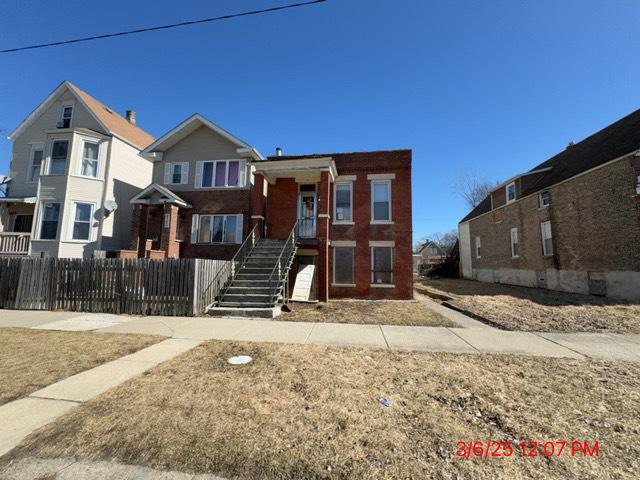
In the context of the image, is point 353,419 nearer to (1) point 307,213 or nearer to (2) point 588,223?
Result: (1) point 307,213

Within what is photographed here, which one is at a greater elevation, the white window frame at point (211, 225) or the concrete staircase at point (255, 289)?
the white window frame at point (211, 225)

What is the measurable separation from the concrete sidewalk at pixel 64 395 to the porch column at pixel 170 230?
428 inches

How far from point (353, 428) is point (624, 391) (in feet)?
13.6

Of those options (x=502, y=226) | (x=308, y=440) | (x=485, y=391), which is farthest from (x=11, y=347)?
(x=502, y=226)

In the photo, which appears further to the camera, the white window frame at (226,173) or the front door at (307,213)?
the white window frame at (226,173)

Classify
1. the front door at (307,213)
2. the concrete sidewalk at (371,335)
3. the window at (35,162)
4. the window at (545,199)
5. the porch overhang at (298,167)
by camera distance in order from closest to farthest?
the concrete sidewalk at (371,335) → the porch overhang at (298,167) → the front door at (307,213) → the window at (35,162) → the window at (545,199)

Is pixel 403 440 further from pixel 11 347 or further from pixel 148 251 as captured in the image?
pixel 148 251

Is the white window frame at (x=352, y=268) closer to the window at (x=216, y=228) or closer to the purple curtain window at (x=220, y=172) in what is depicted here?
the window at (x=216, y=228)

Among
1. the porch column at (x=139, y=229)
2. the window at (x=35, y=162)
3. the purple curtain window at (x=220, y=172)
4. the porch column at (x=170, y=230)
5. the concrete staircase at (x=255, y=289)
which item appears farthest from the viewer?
the window at (x=35, y=162)

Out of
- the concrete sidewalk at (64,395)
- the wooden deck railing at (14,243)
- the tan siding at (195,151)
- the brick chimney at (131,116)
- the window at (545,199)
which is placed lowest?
the concrete sidewalk at (64,395)

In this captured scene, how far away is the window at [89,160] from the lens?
16.9 metres

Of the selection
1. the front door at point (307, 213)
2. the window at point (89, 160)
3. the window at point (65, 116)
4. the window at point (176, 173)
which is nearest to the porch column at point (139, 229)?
the window at point (176, 173)

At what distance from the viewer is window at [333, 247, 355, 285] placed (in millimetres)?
14617

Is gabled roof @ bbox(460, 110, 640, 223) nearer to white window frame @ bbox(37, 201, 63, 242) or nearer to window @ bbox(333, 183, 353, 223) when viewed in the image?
window @ bbox(333, 183, 353, 223)
